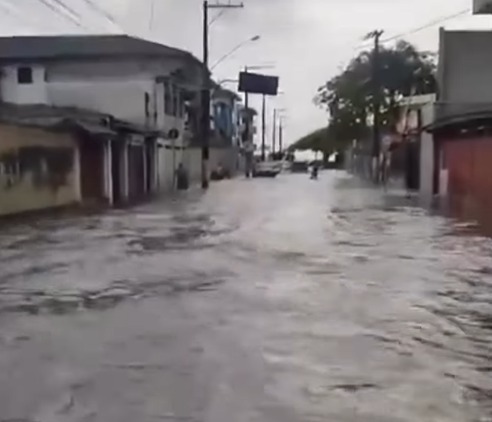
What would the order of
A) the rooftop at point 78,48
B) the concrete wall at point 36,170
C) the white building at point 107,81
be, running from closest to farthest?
the concrete wall at point 36,170 < the white building at point 107,81 < the rooftop at point 78,48

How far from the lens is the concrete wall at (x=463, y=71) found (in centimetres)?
5056

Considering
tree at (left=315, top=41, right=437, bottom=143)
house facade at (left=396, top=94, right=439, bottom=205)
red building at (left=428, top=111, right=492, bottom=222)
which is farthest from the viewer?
tree at (left=315, top=41, right=437, bottom=143)

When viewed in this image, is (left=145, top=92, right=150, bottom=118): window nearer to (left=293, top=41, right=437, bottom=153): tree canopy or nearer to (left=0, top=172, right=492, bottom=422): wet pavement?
(left=293, top=41, right=437, bottom=153): tree canopy

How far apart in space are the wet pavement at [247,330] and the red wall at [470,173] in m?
15.2

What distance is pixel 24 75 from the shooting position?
58.9 meters

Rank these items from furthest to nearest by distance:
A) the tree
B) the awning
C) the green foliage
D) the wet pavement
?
the green foliage
the tree
the awning
the wet pavement

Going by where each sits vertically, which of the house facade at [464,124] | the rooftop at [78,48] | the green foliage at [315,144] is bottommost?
the green foliage at [315,144]

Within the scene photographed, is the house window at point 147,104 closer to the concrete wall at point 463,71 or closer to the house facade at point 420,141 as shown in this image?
the house facade at point 420,141

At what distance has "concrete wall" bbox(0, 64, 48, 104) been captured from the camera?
58.2m

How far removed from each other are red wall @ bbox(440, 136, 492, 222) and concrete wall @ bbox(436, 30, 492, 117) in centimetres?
592

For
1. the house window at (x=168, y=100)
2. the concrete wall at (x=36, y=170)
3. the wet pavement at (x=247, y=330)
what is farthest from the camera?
the house window at (x=168, y=100)

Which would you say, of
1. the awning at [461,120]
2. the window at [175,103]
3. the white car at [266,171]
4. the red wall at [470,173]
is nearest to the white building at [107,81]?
the window at [175,103]

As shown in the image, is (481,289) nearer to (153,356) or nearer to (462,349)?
(462,349)

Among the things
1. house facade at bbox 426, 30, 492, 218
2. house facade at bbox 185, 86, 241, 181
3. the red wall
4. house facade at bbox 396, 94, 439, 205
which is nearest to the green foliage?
house facade at bbox 185, 86, 241, 181
